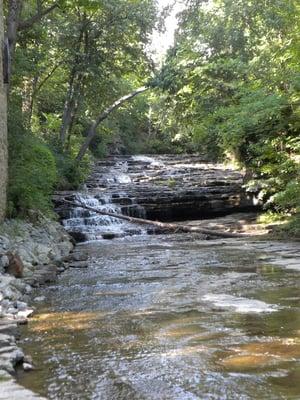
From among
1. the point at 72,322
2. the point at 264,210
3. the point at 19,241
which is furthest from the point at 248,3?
the point at 72,322

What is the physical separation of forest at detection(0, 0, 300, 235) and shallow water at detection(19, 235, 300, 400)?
4.30 meters

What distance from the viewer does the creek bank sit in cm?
298

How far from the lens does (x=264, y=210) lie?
48.0ft

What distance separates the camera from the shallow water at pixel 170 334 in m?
2.66

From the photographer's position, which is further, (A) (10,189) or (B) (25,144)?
(B) (25,144)

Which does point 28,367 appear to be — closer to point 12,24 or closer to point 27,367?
point 27,367

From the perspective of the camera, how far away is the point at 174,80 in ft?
59.9

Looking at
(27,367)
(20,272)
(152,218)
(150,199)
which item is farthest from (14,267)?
(150,199)

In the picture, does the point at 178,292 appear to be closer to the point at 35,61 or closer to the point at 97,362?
the point at 97,362

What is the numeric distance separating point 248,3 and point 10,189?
39.6 ft

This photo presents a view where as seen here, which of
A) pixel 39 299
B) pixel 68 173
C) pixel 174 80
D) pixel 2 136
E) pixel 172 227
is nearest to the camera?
pixel 39 299

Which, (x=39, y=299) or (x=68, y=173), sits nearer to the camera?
(x=39, y=299)

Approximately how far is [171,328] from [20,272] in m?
3.20

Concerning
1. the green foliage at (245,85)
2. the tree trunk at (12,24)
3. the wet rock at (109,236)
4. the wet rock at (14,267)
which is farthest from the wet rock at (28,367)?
the wet rock at (109,236)
